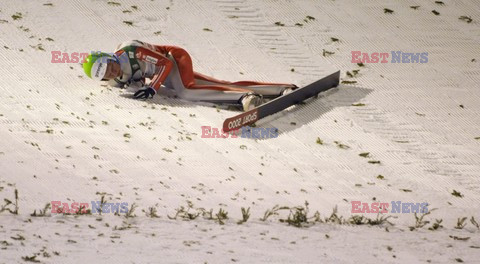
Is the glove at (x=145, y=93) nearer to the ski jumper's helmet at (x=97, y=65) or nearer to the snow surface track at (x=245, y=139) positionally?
the snow surface track at (x=245, y=139)

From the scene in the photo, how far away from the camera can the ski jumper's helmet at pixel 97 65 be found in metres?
11.2

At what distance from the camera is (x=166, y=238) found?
7.86 m

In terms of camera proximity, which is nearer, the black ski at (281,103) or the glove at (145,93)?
the black ski at (281,103)

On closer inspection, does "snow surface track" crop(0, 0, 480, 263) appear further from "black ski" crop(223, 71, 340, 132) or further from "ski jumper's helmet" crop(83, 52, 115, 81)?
"ski jumper's helmet" crop(83, 52, 115, 81)

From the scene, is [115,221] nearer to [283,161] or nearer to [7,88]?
[283,161]

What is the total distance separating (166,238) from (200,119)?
3.17m

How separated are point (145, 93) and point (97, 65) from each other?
0.58 m

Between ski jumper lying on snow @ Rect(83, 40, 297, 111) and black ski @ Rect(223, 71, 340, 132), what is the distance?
6.9 inches

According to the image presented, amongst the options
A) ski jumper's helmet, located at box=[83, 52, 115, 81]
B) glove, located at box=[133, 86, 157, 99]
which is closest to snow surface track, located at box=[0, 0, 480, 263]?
glove, located at box=[133, 86, 157, 99]

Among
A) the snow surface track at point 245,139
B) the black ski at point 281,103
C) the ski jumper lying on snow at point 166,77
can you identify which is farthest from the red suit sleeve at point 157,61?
the black ski at point 281,103

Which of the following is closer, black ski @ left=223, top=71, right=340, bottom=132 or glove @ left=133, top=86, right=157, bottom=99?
black ski @ left=223, top=71, right=340, bottom=132

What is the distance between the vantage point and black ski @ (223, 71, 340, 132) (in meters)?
10.6

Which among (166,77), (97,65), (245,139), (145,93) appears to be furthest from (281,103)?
(97,65)

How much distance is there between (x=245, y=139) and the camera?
1047 centimetres
